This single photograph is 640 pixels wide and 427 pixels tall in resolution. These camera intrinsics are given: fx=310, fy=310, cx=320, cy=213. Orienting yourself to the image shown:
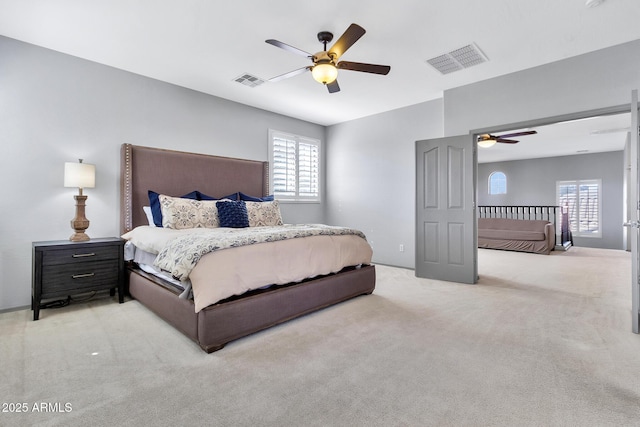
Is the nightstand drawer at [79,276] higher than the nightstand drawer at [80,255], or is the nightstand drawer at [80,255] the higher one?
the nightstand drawer at [80,255]

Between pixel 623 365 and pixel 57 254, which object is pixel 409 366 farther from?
pixel 57 254

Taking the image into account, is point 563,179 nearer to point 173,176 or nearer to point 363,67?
point 363,67

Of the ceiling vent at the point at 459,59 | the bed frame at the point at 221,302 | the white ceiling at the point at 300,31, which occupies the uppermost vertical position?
the ceiling vent at the point at 459,59

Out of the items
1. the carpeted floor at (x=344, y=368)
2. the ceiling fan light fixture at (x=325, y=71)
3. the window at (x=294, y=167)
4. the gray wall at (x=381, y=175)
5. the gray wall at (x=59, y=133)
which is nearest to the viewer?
the carpeted floor at (x=344, y=368)

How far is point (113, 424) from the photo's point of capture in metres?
1.48

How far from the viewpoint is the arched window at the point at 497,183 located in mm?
10758

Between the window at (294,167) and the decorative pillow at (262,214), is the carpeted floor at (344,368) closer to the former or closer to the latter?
the decorative pillow at (262,214)

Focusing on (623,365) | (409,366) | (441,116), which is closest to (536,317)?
(623,365)

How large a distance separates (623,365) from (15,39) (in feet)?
19.3

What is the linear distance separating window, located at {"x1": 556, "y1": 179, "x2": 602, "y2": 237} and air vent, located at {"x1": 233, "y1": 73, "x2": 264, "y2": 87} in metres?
9.37

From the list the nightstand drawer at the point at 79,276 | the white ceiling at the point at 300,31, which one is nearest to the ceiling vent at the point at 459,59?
the white ceiling at the point at 300,31

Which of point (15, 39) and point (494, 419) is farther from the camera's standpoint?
point (15, 39)

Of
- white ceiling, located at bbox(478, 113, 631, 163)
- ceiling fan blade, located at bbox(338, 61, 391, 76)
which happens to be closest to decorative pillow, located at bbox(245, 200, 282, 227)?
ceiling fan blade, located at bbox(338, 61, 391, 76)

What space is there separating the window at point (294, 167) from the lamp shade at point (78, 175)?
268 centimetres
